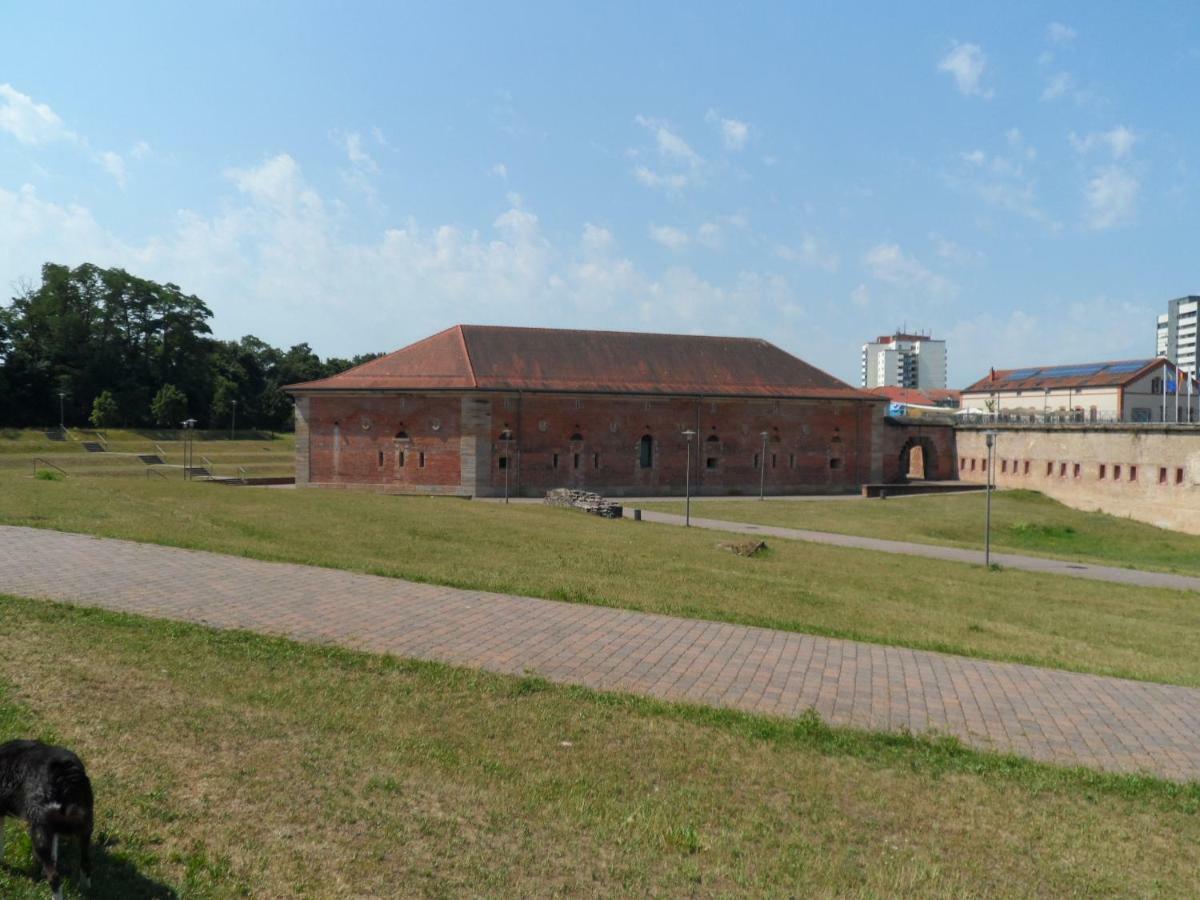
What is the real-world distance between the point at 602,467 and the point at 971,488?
2092 cm

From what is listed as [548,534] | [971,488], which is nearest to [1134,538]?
[971,488]

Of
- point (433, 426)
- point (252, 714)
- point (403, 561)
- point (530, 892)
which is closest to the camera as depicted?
point (530, 892)

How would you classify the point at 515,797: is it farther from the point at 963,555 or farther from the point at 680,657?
the point at 963,555

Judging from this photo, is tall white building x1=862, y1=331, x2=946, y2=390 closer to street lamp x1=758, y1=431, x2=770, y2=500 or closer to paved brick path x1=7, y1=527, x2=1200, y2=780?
street lamp x1=758, y1=431, x2=770, y2=500

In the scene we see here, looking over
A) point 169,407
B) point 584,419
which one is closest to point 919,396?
point 584,419

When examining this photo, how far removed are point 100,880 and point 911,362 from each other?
591ft

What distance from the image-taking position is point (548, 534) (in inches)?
824

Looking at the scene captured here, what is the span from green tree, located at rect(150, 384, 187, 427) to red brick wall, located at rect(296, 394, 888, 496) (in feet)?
85.7

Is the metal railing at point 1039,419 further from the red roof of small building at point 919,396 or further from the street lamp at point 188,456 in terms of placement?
the street lamp at point 188,456

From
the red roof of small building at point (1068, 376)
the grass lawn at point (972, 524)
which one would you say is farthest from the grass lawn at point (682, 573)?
the red roof of small building at point (1068, 376)

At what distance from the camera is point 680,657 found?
9.96 metres

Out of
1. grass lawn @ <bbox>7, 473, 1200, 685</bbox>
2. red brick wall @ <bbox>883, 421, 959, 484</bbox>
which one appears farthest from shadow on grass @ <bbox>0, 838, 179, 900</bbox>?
red brick wall @ <bbox>883, 421, 959, 484</bbox>

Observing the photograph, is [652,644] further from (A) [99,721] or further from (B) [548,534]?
(B) [548,534]

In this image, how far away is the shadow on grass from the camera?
4289mm
